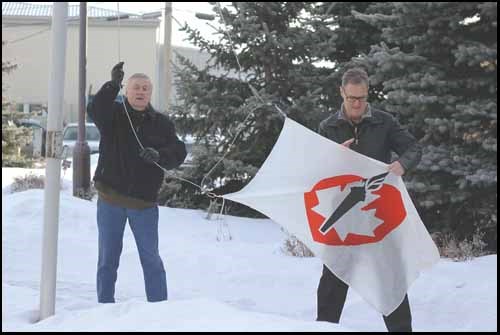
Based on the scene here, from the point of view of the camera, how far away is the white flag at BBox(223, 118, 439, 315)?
4582mm

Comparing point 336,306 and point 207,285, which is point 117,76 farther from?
point 207,285

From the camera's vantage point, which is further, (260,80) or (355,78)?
(260,80)

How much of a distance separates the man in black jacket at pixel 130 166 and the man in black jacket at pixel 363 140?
1.15 metres

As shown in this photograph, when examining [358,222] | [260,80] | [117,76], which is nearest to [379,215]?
[358,222]

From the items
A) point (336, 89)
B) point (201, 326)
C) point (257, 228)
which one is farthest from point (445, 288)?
point (336, 89)

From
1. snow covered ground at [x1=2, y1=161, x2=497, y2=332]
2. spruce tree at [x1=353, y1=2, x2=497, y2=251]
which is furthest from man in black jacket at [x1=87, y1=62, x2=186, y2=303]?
spruce tree at [x1=353, y1=2, x2=497, y2=251]

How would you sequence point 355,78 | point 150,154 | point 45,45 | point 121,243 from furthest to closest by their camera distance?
point 45,45 → point 121,243 → point 150,154 → point 355,78

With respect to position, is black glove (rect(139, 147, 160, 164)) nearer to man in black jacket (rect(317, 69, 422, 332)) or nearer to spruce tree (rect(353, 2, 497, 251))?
man in black jacket (rect(317, 69, 422, 332))

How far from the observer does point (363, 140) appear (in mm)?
4625

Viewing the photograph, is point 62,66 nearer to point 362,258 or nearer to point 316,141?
point 316,141

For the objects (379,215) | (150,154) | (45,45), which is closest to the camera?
(379,215)

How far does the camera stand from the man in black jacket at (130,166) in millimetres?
5012

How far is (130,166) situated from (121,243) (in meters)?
0.53

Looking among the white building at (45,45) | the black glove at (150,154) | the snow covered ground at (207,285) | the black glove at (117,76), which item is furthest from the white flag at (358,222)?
the white building at (45,45)
